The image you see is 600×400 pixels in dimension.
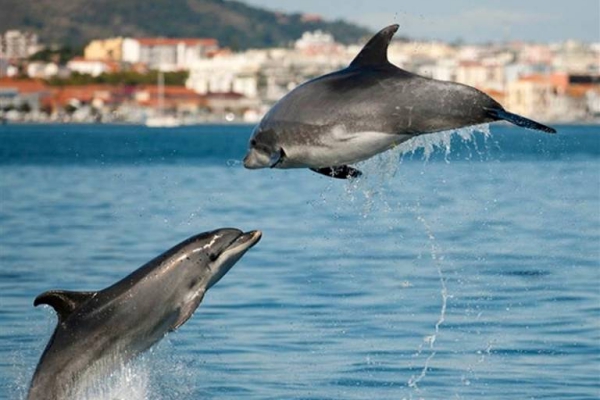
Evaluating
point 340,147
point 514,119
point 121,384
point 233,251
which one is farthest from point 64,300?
point 514,119

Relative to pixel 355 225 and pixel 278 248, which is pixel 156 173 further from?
pixel 278 248

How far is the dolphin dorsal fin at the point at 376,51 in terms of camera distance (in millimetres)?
9977

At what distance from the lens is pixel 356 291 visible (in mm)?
18906

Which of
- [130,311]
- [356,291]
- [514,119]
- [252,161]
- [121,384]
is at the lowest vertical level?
[356,291]

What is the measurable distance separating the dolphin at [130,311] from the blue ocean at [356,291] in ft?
1.35

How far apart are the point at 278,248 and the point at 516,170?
3368cm

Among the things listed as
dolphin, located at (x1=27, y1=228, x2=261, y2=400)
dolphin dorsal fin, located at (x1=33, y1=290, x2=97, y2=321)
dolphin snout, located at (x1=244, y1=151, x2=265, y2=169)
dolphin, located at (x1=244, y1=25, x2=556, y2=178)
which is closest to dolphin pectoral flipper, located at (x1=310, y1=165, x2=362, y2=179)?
dolphin, located at (x1=244, y1=25, x2=556, y2=178)

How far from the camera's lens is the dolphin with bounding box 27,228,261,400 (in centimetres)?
1019

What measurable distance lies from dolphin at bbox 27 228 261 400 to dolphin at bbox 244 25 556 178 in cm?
71

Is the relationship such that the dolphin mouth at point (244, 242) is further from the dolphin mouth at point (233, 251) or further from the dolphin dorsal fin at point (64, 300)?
the dolphin dorsal fin at point (64, 300)

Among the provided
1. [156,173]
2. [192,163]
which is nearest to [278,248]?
[156,173]

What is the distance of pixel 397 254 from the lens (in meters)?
23.0

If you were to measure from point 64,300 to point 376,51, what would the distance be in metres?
2.40

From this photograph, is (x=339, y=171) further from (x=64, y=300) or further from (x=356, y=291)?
(x=356, y=291)
